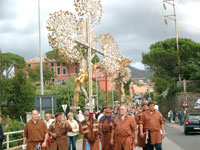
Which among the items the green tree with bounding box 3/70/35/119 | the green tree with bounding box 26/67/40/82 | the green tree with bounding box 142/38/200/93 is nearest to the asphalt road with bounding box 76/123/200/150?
the green tree with bounding box 3/70/35/119

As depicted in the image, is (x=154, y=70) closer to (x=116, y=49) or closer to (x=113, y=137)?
(x=116, y=49)

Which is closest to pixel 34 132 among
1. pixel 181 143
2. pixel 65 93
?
pixel 181 143

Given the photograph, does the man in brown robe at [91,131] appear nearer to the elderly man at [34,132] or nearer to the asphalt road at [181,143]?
the elderly man at [34,132]

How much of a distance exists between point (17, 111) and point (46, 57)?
6452 cm

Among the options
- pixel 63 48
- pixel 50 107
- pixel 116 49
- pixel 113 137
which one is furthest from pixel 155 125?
pixel 116 49

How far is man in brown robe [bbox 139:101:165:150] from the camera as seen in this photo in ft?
31.8


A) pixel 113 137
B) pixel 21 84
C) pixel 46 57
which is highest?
pixel 46 57

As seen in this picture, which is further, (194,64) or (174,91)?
(174,91)

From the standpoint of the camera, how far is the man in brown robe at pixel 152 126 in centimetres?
968

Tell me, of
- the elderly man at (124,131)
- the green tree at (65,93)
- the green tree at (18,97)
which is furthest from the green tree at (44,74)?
the elderly man at (124,131)

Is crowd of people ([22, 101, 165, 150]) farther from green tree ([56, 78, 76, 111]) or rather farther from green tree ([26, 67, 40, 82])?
green tree ([26, 67, 40, 82])

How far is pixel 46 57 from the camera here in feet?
349

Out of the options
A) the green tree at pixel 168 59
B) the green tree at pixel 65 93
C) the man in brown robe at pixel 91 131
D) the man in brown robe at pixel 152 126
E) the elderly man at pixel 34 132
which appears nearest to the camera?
the elderly man at pixel 34 132

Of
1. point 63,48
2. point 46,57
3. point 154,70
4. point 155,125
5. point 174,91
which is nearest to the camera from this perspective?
point 155,125
